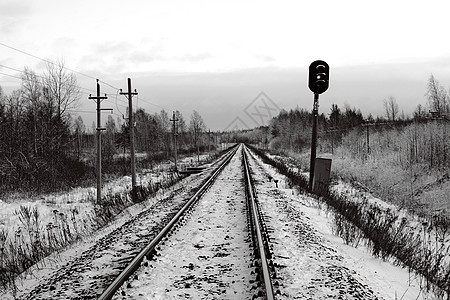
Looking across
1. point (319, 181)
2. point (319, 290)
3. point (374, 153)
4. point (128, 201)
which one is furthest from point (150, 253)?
point (374, 153)

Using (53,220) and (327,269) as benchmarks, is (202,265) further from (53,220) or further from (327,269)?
(53,220)

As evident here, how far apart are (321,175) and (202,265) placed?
31.3ft

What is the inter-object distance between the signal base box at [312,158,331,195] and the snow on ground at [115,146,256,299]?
5.84 meters

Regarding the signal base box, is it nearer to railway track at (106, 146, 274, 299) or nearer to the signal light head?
the signal light head

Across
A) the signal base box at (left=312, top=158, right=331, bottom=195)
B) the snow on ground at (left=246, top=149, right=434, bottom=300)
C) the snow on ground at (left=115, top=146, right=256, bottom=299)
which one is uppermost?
the signal base box at (left=312, top=158, right=331, bottom=195)

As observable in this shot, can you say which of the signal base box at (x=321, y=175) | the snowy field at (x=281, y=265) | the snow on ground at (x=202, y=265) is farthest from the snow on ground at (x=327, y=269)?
the signal base box at (x=321, y=175)

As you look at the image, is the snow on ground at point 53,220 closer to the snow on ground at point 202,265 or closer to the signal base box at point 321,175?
the snow on ground at point 202,265

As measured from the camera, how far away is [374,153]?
26312mm

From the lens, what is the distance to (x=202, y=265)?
5293 millimetres

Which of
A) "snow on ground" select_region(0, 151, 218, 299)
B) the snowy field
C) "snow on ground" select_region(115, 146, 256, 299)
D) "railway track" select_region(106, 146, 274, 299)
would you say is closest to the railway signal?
the snowy field

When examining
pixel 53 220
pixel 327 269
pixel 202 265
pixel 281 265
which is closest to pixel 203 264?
pixel 202 265

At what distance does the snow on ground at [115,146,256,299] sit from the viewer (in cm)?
431

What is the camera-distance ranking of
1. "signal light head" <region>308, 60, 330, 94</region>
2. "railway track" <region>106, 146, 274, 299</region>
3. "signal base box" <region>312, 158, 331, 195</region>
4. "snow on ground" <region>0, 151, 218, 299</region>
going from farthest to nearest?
"signal base box" <region>312, 158, 331, 195</region> → "signal light head" <region>308, 60, 330, 94</region> → "snow on ground" <region>0, 151, 218, 299</region> → "railway track" <region>106, 146, 274, 299</region>

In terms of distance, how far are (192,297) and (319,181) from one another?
34.2ft
